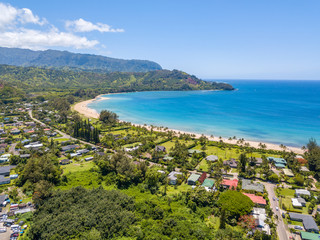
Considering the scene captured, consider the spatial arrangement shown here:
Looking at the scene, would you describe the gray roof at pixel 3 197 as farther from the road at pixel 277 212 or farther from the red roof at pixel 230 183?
the road at pixel 277 212

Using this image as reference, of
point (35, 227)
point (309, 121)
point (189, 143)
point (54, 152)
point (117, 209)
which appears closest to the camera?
point (35, 227)

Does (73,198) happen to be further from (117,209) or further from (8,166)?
(8,166)

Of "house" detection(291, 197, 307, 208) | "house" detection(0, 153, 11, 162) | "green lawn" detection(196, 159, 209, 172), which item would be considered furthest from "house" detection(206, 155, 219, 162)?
"house" detection(0, 153, 11, 162)

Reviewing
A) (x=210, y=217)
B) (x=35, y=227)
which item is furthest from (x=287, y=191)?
(x=35, y=227)

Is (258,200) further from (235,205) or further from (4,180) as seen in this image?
(4,180)

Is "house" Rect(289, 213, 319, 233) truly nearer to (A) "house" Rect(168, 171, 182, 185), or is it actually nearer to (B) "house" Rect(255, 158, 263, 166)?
(B) "house" Rect(255, 158, 263, 166)

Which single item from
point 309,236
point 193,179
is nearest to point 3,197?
point 193,179
